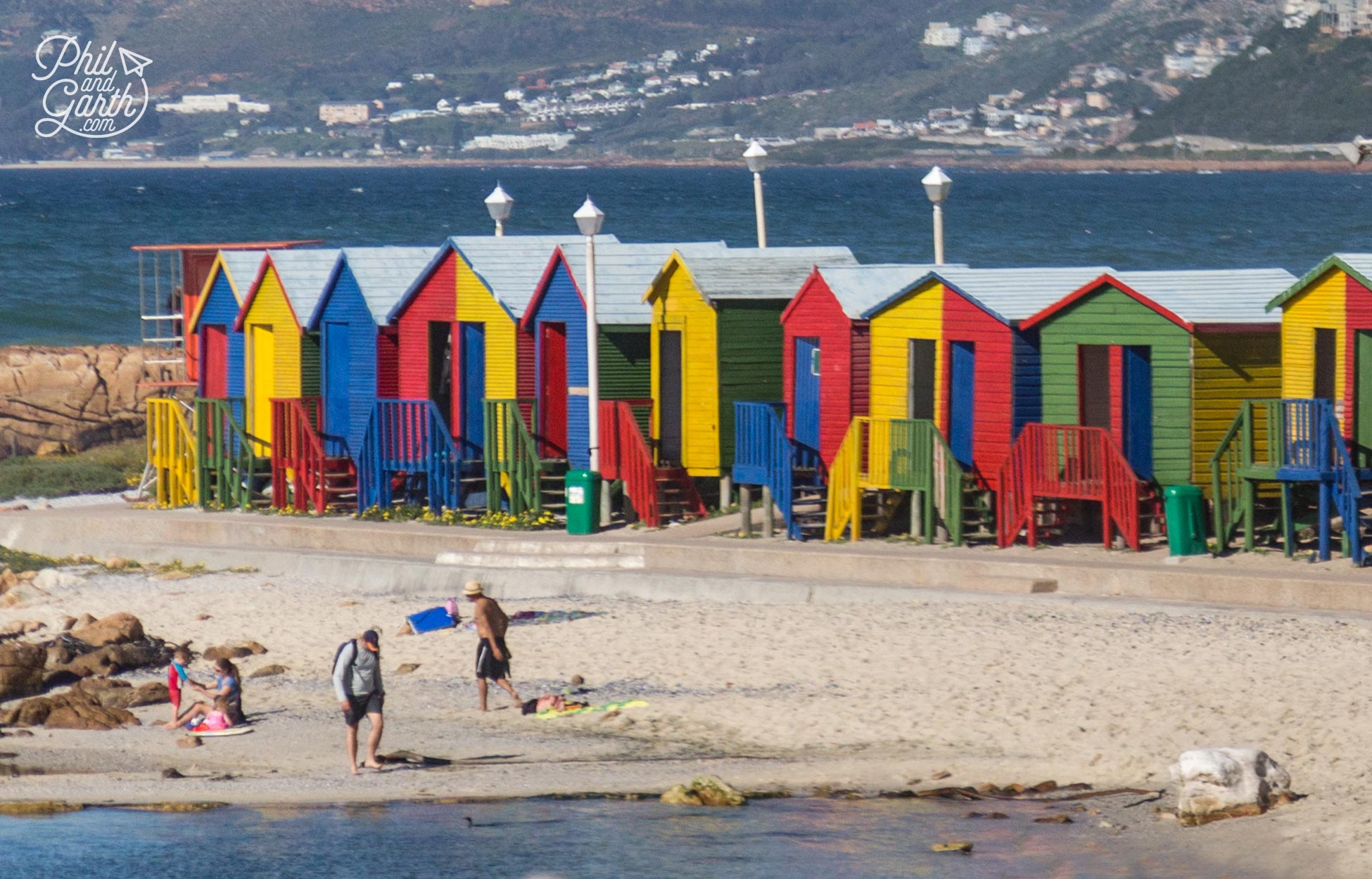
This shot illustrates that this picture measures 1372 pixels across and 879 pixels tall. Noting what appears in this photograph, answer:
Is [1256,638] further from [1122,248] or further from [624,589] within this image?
[1122,248]

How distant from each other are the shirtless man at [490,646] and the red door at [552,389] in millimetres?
8138

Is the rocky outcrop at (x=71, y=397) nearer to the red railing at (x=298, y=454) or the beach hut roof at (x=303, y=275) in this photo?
the beach hut roof at (x=303, y=275)

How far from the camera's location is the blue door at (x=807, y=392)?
85.9 feet

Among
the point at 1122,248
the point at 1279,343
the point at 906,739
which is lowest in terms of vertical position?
the point at 906,739

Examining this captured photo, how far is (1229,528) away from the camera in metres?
22.8

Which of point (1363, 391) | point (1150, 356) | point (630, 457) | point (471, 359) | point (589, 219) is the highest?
point (589, 219)

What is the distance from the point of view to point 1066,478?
23641 millimetres

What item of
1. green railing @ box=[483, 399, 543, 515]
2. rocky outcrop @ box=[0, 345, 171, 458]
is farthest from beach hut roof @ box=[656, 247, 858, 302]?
rocky outcrop @ box=[0, 345, 171, 458]

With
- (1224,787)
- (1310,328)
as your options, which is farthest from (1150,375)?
(1224,787)

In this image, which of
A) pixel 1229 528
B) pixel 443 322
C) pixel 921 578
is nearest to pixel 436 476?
pixel 443 322

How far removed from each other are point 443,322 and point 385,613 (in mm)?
6018

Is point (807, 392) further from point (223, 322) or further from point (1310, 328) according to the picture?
point (223, 322)

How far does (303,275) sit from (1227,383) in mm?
12564

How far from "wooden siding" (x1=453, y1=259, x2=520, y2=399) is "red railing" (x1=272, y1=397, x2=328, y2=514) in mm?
1926
